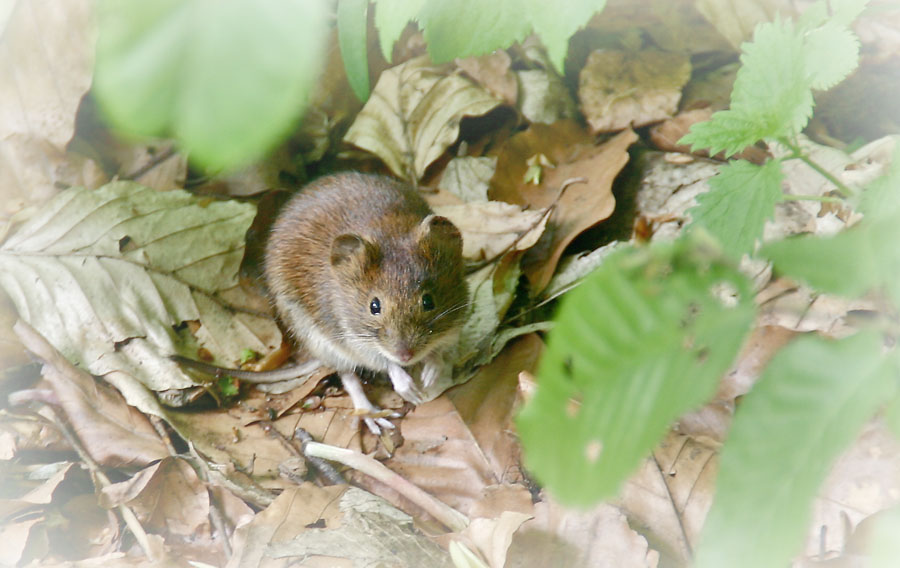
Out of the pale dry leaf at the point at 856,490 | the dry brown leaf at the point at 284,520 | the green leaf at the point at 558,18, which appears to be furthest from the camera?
the dry brown leaf at the point at 284,520

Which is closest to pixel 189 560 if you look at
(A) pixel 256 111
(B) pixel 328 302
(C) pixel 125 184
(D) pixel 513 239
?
(B) pixel 328 302

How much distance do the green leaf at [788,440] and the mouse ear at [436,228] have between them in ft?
8.46

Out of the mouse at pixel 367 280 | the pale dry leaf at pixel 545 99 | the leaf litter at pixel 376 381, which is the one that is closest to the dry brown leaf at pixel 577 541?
the leaf litter at pixel 376 381

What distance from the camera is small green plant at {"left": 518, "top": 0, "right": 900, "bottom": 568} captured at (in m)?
1.02

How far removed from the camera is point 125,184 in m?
3.69

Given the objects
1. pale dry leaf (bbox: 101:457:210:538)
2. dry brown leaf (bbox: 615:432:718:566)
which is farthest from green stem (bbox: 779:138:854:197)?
pale dry leaf (bbox: 101:457:210:538)

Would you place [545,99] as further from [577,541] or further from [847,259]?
[847,259]

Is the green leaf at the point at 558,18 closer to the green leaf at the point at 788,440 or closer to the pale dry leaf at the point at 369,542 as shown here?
the green leaf at the point at 788,440

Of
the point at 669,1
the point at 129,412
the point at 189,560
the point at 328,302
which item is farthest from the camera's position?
the point at 669,1

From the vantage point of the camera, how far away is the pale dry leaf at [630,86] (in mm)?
4250

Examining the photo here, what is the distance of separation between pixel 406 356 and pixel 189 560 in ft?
4.33

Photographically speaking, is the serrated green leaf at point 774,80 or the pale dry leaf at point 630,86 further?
the pale dry leaf at point 630,86

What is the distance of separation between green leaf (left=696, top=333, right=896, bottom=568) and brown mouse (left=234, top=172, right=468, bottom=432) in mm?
2602

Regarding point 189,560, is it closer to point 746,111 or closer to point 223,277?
point 223,277
